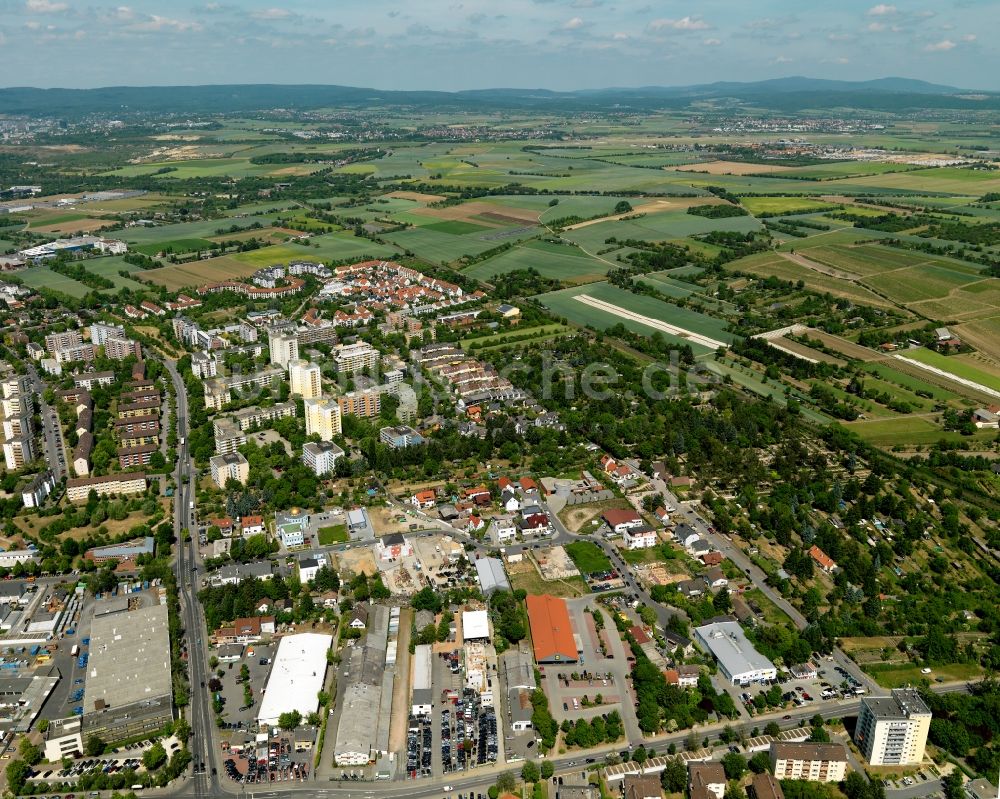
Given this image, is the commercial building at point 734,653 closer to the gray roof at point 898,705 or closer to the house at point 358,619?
the gray roof at point 898,705

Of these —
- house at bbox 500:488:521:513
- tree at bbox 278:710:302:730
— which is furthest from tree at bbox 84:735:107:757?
house at bbox 500:488:521:513

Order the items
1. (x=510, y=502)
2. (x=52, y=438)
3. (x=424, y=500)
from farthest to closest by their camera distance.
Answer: (x=52, y=438), (x=424, y=500), (x=510, y=502)

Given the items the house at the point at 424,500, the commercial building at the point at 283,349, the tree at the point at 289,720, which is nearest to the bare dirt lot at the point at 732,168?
the commercial building at the point at 283,349

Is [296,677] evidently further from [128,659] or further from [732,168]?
[732,168]

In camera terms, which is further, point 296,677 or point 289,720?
point 296,677

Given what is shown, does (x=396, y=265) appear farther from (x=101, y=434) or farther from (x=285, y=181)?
(x=285, y=181)

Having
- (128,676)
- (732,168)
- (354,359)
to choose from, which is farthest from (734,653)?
(732,168)

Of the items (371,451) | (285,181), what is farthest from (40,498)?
(285,181)
